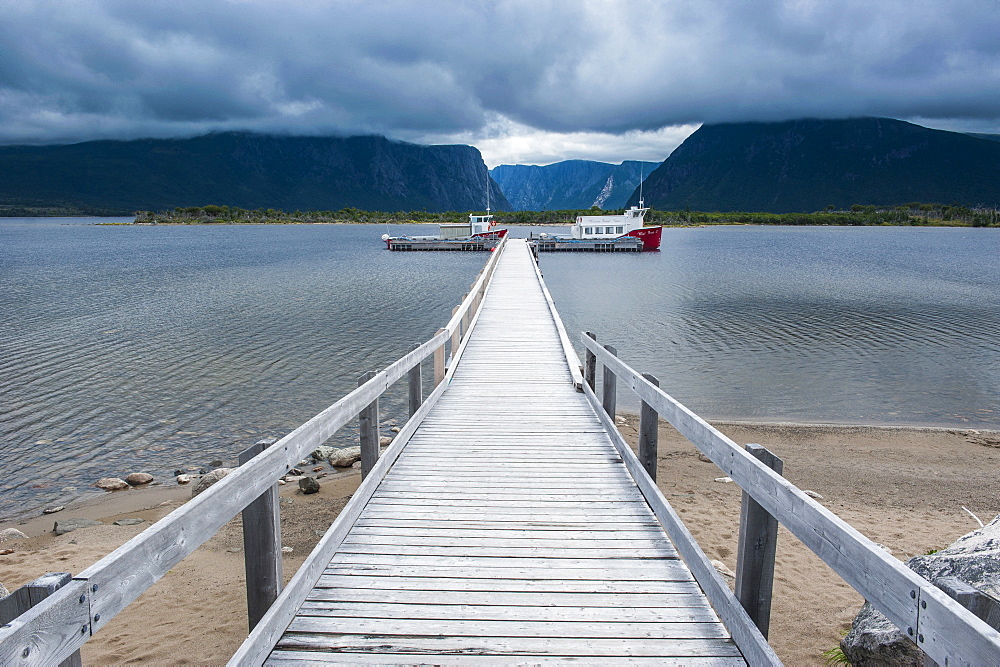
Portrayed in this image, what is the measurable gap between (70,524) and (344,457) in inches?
151

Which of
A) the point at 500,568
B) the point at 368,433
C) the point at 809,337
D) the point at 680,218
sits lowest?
the point at 809,337

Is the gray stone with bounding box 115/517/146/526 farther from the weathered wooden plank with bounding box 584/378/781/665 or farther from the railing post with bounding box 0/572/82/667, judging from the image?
the railing post with bounding box 0/572/82/667

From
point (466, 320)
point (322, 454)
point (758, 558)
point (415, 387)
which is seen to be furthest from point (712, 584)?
point (466, 320)

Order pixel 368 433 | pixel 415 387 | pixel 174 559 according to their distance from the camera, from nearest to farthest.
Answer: pixel 174 559, pixel 368 433, pixel 415 387

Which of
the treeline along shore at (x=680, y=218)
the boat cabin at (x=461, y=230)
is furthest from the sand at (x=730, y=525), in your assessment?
the treeline along shore at (x=680, y=218)

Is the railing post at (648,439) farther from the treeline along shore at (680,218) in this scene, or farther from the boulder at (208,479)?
the treeline along shore at (680,218)

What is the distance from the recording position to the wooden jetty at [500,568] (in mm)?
1901

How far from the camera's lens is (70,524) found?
313 inches

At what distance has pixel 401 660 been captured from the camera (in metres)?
2.95

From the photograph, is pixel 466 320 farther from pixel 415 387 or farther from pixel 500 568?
pixel 500 568

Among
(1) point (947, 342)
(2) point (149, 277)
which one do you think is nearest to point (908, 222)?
(1) point (947, 342)

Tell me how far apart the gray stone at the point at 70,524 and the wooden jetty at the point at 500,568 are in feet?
16.5

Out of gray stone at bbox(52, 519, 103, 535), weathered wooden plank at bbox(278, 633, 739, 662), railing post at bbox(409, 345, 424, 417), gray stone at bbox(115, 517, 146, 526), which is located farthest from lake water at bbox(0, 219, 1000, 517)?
weathered wooden plank at bbox(278, 633, 739, 662)

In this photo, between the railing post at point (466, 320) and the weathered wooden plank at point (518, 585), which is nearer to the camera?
the weathered wooden plank at point (518, 585)
